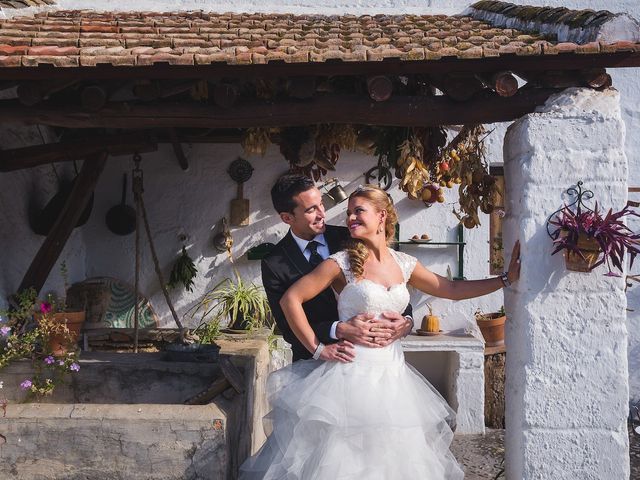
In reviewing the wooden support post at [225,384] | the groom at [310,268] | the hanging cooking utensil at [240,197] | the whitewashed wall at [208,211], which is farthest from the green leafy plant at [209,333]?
the groom at [310,268]

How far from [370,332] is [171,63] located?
1.83 metres

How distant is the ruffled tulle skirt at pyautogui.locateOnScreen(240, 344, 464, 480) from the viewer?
329cm

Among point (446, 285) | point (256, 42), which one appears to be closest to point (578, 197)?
point (446, 285)

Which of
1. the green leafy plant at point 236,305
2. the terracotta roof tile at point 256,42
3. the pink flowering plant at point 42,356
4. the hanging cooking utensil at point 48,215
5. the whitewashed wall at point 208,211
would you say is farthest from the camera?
the whitewashed wall at point 208,211

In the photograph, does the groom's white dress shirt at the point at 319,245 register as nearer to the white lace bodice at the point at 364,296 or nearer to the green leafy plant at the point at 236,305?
the white lace bodice at the point at 364,296

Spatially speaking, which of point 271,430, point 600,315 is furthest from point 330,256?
point 600,315

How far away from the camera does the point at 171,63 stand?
387 cm

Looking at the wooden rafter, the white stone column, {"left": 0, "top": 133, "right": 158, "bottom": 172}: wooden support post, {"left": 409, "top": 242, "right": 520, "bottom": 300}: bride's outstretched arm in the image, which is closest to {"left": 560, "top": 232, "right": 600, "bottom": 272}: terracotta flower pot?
the white stone column

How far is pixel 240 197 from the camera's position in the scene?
7.06 metres

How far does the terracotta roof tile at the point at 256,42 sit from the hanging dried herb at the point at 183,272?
2.36 metres

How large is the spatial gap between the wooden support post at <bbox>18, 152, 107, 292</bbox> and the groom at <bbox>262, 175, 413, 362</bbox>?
287 centimetres

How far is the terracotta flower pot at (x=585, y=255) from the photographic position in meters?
3.75

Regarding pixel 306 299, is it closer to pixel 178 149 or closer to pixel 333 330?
pixel 333 330

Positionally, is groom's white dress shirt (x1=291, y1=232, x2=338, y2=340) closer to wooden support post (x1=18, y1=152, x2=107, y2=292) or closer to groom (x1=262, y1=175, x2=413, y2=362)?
groom (x1=262, y1=175, x2=413, y2=362)
